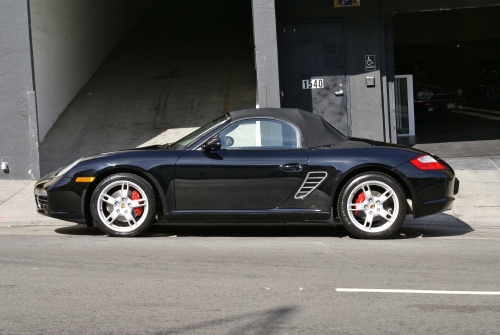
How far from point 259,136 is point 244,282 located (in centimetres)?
239

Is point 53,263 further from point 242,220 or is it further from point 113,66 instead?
point 113,66

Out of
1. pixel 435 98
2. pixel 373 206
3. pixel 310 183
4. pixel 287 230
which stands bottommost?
pixel 287 230

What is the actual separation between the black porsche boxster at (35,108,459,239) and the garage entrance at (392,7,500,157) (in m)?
5.82

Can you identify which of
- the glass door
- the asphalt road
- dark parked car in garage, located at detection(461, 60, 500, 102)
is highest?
dark parked car in garage, located at detection(461, 60, 500, 102)

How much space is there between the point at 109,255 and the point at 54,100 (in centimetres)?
829

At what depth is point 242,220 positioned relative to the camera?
286 inches

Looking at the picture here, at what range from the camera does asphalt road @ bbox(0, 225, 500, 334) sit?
4398 mm

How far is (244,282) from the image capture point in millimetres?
5434

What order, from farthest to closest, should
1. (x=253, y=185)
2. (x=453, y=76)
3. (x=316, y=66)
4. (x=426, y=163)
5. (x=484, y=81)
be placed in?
(x=453, y=76)
(x=484, y=81)
(x=316, y=66)
(x=426, y=163)
(x=253, y=185)

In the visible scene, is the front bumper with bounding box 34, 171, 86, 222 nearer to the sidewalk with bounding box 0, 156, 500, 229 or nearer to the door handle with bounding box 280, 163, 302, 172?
the sidewalk with bounding box 0, 156, 500, 229

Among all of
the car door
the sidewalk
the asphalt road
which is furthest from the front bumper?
the sidewalk

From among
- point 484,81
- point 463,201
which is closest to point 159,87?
point 463,201

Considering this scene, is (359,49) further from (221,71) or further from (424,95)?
(424,95)

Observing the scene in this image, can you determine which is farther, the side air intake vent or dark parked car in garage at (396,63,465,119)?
dark parked car in garage at (396,63,465,119)
